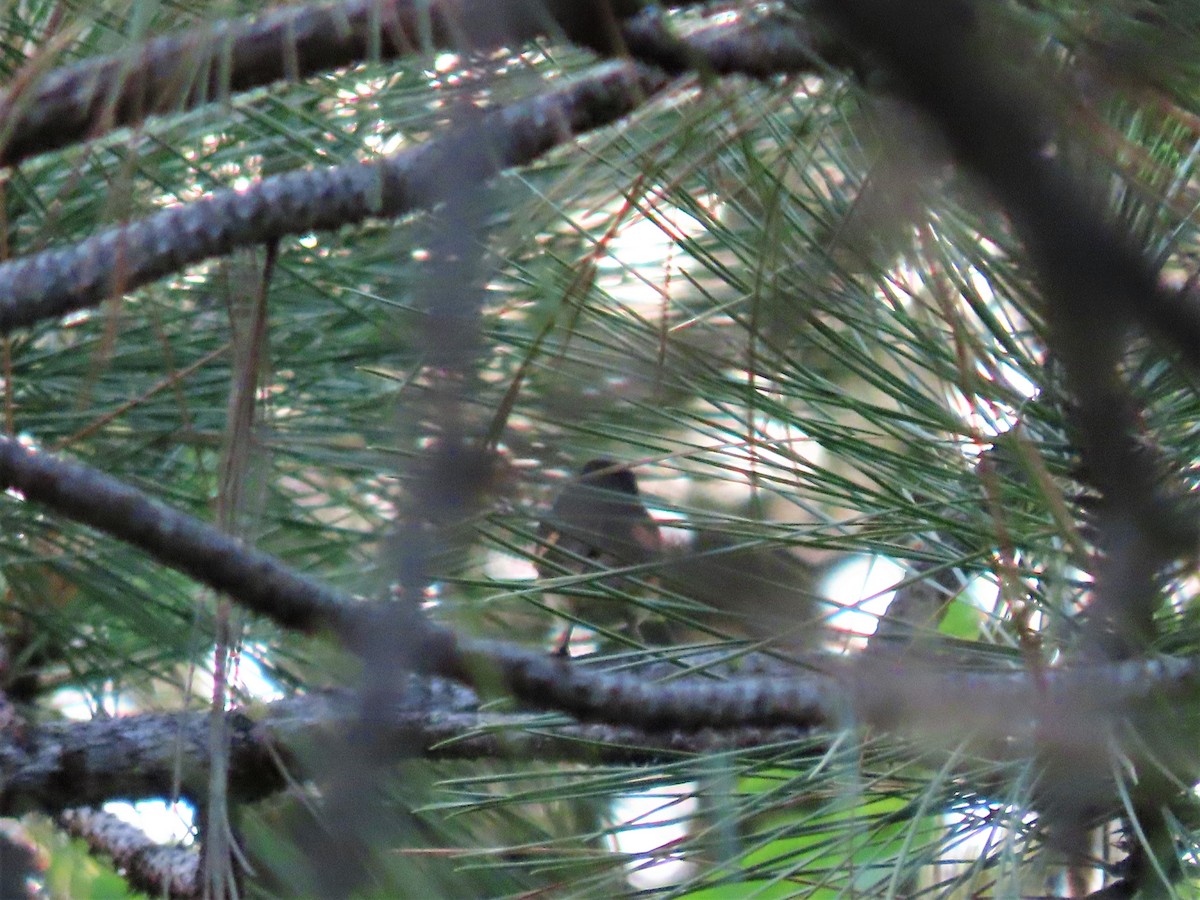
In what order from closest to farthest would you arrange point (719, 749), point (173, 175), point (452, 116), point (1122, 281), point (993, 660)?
1. point (1122, 281)
2. point (452, 116)
3. point (993, 660)
4. point (719, 749)
5. point (173, 175)

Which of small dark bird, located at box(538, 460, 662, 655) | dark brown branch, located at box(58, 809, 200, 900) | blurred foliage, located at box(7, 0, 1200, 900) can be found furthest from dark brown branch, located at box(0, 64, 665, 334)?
dark brown branch, located at box(58, 809, 200, 900)

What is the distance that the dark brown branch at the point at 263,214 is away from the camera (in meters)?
0.72

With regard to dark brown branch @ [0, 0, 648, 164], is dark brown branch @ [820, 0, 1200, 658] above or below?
below

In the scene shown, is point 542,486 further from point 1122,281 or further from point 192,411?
point 192,411

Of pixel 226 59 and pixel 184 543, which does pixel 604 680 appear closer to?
pixel 184 543

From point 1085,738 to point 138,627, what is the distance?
1079mm

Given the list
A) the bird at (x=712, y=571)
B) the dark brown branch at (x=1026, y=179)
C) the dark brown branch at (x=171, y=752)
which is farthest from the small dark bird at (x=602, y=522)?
the dark brown branch at (x=1026, y=179)

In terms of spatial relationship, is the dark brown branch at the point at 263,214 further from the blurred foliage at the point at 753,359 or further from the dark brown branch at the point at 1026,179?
the dark brown branch at the point at 1026,179

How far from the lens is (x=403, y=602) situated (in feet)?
1.02

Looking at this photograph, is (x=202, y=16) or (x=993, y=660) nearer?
(x=202, y=16)

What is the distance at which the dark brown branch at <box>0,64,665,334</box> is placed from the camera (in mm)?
723

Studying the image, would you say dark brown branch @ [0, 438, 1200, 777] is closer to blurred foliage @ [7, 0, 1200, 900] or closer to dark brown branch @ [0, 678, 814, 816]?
blurred foliage @ [7, 0, 1200, 900]

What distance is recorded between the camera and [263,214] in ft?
2.43

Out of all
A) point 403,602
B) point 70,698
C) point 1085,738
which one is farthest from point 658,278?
point 70,698
